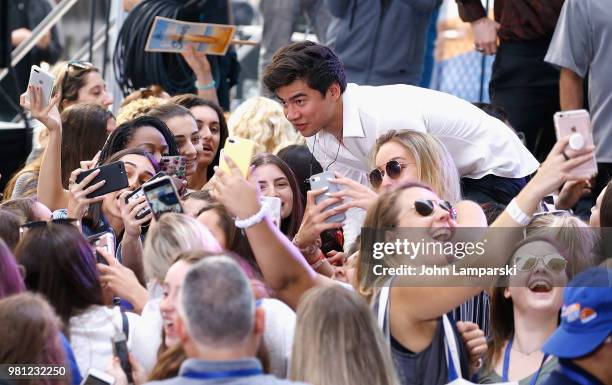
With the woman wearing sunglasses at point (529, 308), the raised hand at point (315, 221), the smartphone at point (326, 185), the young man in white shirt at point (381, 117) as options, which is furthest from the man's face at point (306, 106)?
the woman wearing sunglasses at point (529, 308)

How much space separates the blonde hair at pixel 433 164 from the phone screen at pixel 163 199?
104 centimetres

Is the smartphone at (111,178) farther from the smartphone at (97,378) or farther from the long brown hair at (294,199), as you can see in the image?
the smartphone at (97,378)

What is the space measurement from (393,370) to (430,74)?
547 cm

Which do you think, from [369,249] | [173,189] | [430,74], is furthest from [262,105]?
[369,249]

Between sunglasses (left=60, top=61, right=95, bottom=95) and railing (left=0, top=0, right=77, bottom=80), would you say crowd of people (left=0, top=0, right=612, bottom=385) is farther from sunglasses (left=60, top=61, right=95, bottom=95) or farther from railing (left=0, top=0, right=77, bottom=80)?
railing (left=0, top=0, right=77, bottom=80)

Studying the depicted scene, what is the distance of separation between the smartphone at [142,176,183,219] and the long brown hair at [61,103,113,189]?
83.5 inches

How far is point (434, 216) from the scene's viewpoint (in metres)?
4.40

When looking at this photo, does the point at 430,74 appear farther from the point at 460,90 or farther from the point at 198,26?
the point at 198,26

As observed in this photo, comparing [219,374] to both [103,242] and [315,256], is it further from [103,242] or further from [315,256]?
[315,256]

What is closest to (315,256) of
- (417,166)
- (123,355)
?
(417,166)

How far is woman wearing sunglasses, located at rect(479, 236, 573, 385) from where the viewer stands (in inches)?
180

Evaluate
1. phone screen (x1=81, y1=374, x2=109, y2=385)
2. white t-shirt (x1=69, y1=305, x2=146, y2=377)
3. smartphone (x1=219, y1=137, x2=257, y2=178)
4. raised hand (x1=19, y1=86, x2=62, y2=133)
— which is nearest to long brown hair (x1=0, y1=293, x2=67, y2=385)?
phone screen (x1=81, y1=374, x2=109, y2=385)

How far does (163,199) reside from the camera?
4.84 m

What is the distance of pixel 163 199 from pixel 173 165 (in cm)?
136
